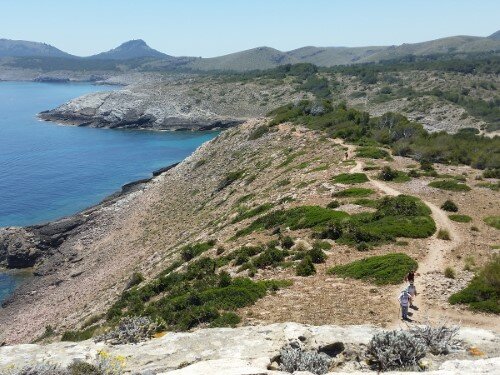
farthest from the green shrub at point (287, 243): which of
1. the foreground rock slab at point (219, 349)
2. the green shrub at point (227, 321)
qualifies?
the foreground rock slab at point (219, 349)

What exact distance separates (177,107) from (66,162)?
197 feet

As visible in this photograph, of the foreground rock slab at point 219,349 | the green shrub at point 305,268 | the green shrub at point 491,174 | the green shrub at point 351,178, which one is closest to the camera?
the foreground rock slab at point 219,349

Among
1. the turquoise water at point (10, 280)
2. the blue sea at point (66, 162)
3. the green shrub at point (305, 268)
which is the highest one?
the green shrub at point (305, 268)

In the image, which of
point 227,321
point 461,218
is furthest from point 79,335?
point 461,218

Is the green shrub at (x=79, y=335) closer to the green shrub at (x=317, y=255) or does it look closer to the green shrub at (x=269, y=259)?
the green shrub at (x=269, y=259)

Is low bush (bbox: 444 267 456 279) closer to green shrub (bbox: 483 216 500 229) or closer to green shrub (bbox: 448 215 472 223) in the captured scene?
green shrub (bbox: 448 215 472 223)

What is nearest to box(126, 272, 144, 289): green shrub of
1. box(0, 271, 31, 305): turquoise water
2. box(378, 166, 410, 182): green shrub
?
box(378, 166, 410, 182): green shrub

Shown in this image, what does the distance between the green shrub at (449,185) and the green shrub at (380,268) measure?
13293 millimetres

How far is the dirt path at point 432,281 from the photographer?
48.3 ft

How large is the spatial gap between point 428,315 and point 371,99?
357ft

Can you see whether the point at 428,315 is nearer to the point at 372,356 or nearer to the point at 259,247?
the point at 372,356

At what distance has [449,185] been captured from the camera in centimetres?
3136

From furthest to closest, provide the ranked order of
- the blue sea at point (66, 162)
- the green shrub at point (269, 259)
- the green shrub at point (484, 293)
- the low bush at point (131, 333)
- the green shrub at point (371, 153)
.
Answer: the blue sea at point (66, 162) < the green shrub at point (371, 153) < the green shrub at point (269, 259) < the green shrub at point (484, 293) < the low bush at point (131, 333)

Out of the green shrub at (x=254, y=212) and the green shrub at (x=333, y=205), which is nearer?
the green shrub at (x=333, y=205)
